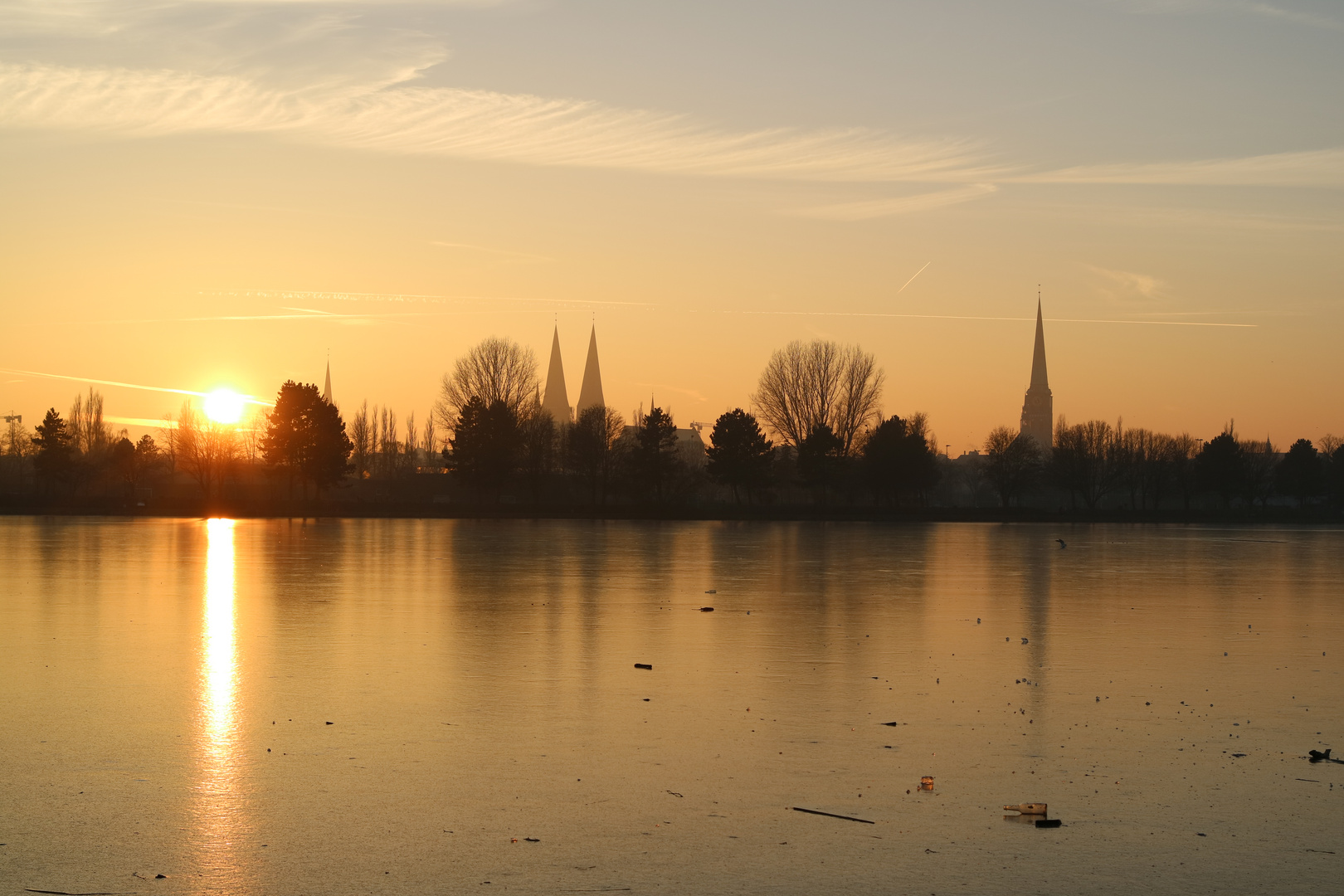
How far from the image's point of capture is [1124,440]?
125 meters

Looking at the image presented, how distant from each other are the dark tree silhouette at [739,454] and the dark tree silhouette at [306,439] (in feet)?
97.8

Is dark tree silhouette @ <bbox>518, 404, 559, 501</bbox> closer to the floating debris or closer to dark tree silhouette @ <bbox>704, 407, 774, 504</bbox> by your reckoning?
dark tree silhouette @ <bbox>704, 407, 774, 504</bbox>

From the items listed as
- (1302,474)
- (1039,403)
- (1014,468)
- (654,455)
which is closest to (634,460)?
(654,455)

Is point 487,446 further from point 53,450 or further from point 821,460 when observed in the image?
point 53,450

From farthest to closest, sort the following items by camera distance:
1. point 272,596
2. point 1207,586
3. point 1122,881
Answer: point 1207,586, point 272,596, point 1122,881

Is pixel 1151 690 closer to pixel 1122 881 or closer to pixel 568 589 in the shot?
pixel 1122 881

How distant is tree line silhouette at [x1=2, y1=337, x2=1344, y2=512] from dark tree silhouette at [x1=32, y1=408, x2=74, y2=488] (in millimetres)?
144

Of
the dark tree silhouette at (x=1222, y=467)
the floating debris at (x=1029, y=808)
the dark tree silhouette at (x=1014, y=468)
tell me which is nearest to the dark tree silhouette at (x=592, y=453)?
the dark tree silhouette at (x=1014, y=468)

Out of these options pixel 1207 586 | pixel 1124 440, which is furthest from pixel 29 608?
pixel 1124 440

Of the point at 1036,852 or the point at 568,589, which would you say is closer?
the point at 1036,852

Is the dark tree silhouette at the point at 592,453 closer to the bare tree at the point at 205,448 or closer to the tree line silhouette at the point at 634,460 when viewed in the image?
the tree line silhouette at the point at 634,460

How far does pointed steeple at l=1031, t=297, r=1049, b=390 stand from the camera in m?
173

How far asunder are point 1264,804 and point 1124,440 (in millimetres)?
125638

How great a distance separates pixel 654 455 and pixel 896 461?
1950 cm
